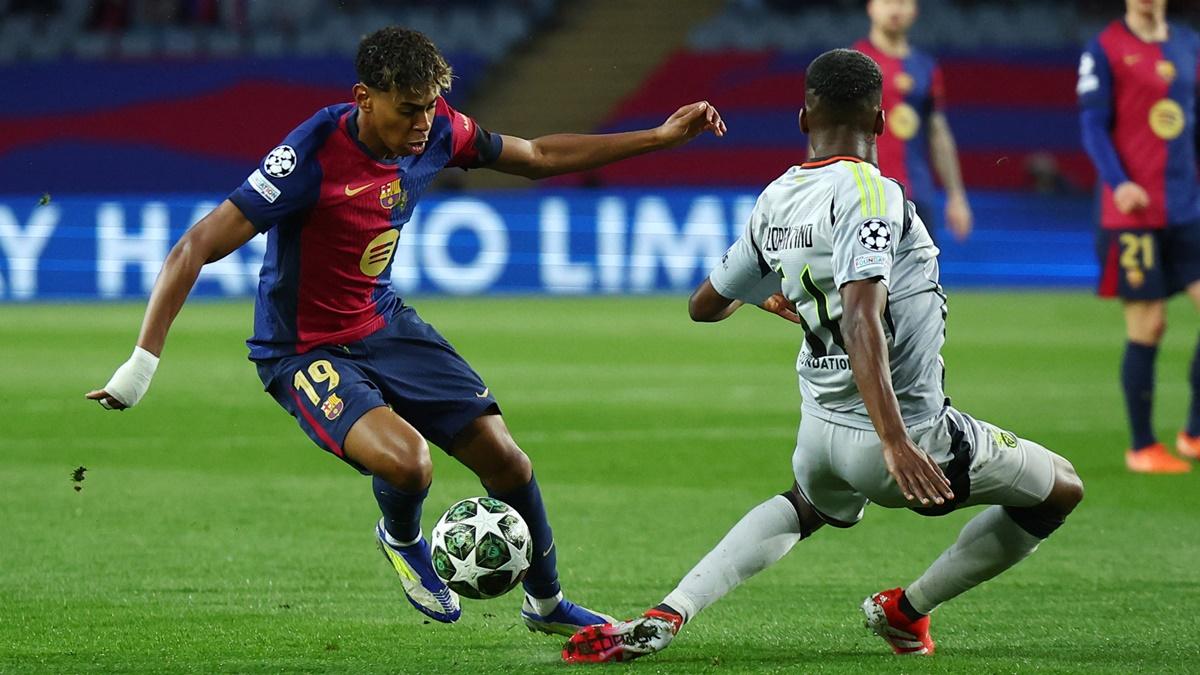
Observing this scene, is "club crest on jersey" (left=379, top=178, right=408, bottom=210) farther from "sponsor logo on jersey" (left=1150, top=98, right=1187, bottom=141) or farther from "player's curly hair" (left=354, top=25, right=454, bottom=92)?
"sponsor logo on jersey" (left=1150, top=98, right=1187, bottom=141)

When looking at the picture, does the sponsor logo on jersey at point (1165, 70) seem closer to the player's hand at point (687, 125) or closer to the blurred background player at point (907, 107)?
the blurred background player at point (907, 107)

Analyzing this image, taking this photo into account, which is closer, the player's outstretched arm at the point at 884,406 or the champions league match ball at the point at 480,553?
the player's outstretched arm at the point at 884,406

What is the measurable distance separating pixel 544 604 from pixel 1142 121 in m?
4.71

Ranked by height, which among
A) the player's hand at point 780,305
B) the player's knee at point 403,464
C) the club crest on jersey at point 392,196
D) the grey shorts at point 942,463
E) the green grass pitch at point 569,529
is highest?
the club crest on jersey at point 392,196

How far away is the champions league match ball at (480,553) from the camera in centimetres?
486

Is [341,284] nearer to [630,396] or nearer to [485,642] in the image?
[485,642]

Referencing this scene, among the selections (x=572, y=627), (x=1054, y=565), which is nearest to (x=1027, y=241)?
(x=1054, y=565)

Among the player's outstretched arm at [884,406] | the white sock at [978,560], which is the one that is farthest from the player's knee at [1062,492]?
the player's outstretched arm at [884,406]

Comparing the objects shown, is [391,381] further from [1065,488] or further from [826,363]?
[1065,488]

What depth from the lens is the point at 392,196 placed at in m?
5.14

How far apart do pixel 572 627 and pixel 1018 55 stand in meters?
20.0

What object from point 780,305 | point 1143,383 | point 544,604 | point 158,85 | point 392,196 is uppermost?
point 158,85

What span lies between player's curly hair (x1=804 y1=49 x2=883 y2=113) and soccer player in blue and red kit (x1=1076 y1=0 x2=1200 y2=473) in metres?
4.19

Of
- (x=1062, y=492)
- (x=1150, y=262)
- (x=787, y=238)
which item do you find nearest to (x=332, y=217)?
(x=787, y=238)
